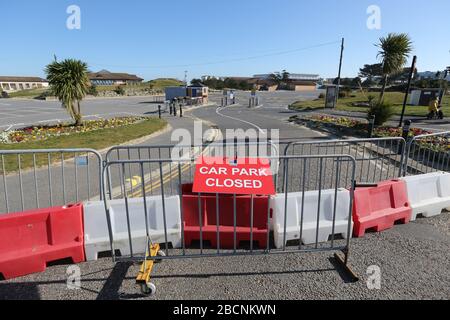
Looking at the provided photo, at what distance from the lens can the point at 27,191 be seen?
6285 mm

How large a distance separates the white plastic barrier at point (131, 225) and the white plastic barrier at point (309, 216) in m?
1.42

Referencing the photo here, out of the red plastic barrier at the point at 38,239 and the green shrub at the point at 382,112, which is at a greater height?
the green shrub at the point at 382,112

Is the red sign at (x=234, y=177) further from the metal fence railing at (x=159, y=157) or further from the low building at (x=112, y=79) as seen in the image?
the low building at (x=112, y=79)

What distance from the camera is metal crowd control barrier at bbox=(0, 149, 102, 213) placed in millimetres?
4988

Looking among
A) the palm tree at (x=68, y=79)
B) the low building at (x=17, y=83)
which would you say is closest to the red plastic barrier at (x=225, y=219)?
the palm tree at (x=68, y=79)

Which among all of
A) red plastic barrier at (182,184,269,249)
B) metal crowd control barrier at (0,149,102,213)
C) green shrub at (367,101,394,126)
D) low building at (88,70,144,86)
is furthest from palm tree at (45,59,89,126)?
low building at (88,70,144,86)

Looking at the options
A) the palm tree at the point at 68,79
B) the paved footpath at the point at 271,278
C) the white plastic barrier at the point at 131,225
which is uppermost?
the palm tree at the point at 68,79

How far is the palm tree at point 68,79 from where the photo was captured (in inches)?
596

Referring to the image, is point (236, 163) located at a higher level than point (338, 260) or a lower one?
higher
